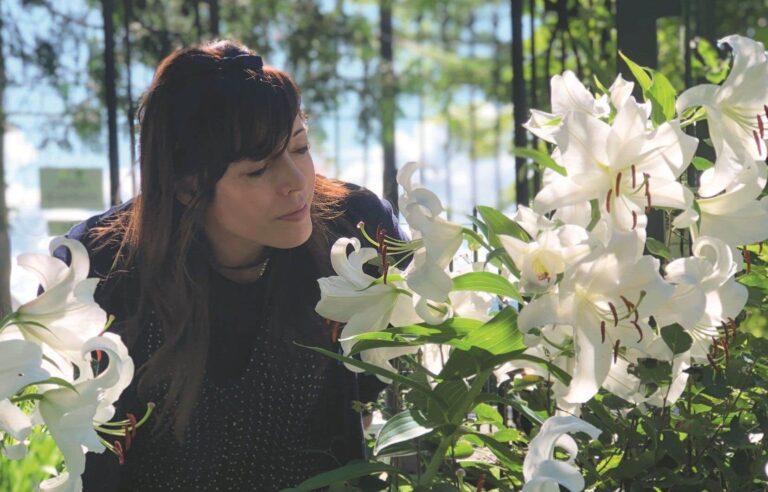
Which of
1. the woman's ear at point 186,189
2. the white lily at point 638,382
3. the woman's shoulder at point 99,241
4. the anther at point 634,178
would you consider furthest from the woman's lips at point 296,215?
the anther at point 634,178

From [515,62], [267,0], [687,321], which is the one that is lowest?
[687,321]

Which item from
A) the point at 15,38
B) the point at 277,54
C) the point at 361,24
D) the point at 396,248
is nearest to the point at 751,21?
the point at 361,24

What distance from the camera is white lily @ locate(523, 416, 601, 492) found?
601mm

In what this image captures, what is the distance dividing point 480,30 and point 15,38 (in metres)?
5.57

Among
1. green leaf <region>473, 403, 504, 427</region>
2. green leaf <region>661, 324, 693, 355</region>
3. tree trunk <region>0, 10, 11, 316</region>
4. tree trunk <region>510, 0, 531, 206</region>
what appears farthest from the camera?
tree trunk <region>0, 10, 11, 316</region>

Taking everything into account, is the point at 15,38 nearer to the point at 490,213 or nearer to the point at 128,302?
the point at 128,302

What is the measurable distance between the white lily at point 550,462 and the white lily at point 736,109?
190 mm

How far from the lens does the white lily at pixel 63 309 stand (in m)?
0.67

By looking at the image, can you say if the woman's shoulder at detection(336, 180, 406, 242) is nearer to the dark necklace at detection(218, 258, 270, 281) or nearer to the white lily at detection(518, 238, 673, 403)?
the dark necklace at detection(218, 258, 270, 281)

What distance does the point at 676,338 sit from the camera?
A: 2.33ft

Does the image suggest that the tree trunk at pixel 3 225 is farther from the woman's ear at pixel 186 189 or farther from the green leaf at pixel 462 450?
the green leaf at pixel 462 450

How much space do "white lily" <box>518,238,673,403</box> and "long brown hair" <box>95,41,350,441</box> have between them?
804 mm

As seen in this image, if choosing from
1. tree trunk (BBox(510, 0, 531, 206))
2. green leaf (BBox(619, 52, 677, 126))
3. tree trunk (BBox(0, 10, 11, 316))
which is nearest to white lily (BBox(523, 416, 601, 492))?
green leaf (BBox(619, 52, 677, 126))

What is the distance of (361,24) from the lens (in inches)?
311
